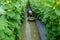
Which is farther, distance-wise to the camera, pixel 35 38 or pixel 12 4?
pixel 35 38

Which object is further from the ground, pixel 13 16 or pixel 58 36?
pixel 13 16

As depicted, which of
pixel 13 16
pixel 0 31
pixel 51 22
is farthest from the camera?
pixel 51 22

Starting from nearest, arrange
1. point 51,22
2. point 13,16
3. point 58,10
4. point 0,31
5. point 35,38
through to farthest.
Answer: point 0,31 < point 58,10 < point 13,16 < point 51,22 < point 35,38

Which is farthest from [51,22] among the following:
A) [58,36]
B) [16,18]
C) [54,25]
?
[16,18]

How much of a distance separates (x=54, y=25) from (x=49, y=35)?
1.22 feet

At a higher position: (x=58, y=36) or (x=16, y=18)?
(x=16, y=18)

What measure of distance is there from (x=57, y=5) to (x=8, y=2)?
3.85 feet

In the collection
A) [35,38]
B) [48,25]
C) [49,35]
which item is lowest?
[35,38]

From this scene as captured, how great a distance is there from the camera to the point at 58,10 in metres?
3.40

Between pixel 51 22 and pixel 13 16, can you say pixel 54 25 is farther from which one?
pixel 13 16

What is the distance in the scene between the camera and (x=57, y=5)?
11.8 ft

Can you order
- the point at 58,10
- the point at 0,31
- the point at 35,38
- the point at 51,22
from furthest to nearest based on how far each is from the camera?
the point at 35,38, the point at 51,22, the point at 58,10, the point at 0,31

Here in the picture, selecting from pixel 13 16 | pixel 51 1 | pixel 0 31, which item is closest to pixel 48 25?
pixel 51 1

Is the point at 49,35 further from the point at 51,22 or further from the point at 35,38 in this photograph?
the point at 35,38
